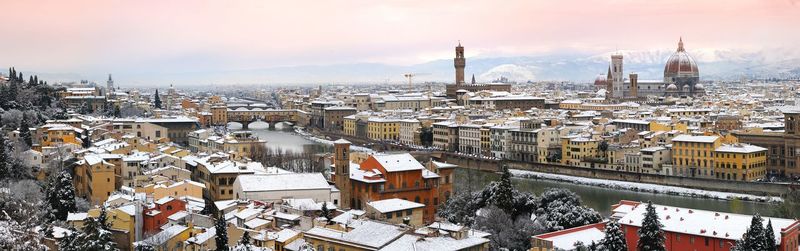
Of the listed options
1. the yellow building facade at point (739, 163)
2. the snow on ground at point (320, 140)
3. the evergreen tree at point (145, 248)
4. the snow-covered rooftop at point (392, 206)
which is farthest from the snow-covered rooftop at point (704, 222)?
the snow on ground at point (320, 140)

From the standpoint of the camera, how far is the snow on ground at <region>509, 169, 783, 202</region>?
804 inches

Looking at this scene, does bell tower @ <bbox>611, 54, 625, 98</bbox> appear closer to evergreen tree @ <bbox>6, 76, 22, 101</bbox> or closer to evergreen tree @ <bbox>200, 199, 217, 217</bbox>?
evergreen tree @ <bbox>6, 76, 22, 101</bbox>

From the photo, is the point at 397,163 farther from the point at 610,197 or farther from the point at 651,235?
the point at 651,235

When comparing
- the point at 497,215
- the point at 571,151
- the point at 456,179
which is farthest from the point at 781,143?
the point at 497,215

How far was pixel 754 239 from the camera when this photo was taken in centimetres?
1102

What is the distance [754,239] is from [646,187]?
11.3 meters

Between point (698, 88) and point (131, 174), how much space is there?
41.8 metres

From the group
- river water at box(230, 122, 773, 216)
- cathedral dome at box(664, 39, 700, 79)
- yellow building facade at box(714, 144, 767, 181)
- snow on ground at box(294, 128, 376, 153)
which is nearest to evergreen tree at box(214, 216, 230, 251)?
river water at box(230, 122, 773, 216)

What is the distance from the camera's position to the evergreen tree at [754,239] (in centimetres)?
1100

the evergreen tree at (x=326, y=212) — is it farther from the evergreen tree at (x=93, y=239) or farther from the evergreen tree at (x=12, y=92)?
the evergreen tree at (x=12, y=92)

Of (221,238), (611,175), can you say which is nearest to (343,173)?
(221,238)

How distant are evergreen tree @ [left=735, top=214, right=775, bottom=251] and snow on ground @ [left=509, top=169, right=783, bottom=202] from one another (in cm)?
892

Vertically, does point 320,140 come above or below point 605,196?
above

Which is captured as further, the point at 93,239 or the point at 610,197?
the point at 610,197
